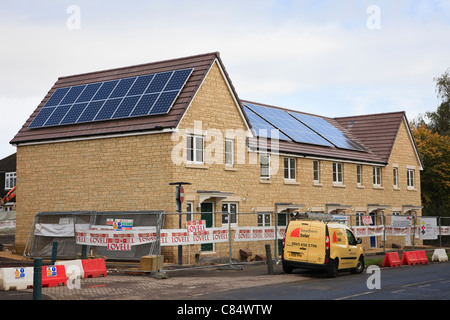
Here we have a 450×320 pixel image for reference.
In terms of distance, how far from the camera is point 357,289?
17.3 m

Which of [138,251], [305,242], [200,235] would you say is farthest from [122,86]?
[305,242]

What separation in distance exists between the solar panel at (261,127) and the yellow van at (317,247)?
1170 cm

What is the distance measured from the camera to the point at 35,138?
30719 mm

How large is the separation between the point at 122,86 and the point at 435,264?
17.2 metres

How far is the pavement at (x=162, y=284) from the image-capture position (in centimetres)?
1612

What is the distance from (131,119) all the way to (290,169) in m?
10.3

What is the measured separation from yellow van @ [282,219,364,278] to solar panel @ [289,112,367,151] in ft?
60.4

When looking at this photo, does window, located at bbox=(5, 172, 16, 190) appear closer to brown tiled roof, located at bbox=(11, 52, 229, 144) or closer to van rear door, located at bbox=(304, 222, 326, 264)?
brown tiled roof, located at bbox=(11, 52, 229, 144)

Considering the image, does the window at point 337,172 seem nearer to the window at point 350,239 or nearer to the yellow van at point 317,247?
the window at point 350,239

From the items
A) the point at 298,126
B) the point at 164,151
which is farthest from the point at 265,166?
the point at 298,126

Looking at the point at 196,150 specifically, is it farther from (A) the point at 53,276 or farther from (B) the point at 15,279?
(B) the point at 15,279

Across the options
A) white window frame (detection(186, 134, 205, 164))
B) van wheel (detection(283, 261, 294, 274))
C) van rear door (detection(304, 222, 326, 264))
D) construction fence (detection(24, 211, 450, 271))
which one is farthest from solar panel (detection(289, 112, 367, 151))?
van rear door (detection(304, 222, 326, 264))

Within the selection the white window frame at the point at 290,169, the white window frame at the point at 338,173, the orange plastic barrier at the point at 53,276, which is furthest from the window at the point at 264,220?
the orange plastic barrier at the point at 53,276

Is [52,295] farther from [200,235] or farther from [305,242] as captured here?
[305,242]
